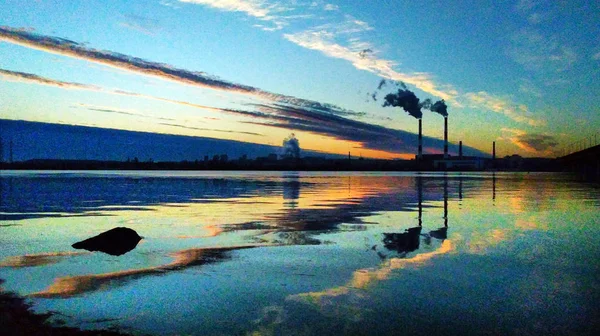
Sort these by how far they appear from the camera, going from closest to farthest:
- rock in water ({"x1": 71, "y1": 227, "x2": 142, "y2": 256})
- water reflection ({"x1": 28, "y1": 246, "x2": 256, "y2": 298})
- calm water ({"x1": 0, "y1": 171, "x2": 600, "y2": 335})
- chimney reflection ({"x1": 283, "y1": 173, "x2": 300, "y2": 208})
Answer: calm water ({"x1": 0, "y1": 171, "x2": 600, "y2": 335}) → water reflection ({"x1": 28, "y1": 246, "x2": 256, "y2": 298}) → rock in water ({"x1": 71, "y1": 227, "x2": 142, "y2": 256}) → chimney reflection ({"x1": 283, "y1": 173, "x2": 300, "y2": 208})

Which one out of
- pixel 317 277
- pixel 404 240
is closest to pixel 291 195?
pixel 404 240

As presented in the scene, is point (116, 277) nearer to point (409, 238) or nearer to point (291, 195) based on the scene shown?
point (409, 238)

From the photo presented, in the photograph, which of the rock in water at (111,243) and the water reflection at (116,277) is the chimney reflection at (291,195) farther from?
the water reflection at (116,277)

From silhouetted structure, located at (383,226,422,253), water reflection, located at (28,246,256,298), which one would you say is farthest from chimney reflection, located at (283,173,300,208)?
water reflection, located at (28,246,256,298)

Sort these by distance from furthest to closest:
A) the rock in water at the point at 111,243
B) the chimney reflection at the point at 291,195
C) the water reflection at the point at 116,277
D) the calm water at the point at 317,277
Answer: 1. the chimney reflection at the point at 291,195
2. the rock in water at the point at 111,243
3. the water reflection at the point at 116,277
4. the calm water at the point at 317,277

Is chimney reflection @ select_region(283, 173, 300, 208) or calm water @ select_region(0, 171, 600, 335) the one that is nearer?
calm water @ select_region(0, 171, 600, 335)

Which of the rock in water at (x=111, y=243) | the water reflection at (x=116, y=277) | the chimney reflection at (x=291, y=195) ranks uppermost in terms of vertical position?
the chimney reflection at (x=291, y=195)

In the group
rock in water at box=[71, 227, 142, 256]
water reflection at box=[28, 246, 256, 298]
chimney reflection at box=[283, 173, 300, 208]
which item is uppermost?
chimney reflection at box=[283, 173, 300, 208]

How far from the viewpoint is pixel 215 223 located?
2102cm

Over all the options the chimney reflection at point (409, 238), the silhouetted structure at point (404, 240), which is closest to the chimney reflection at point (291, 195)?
the chimney reflection at point (409, 238)

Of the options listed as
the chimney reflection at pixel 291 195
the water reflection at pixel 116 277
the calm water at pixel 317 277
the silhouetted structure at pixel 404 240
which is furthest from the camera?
the chimney reflection at pixel 291 195

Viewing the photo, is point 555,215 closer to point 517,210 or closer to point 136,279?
point 517,210

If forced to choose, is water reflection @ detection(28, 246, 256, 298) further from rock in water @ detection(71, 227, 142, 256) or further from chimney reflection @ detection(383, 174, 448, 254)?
chimney reflection @ detection(383, 174, 448, 254)

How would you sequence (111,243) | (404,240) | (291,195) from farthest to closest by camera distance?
(291,195) → (404,240) → (111,243)
